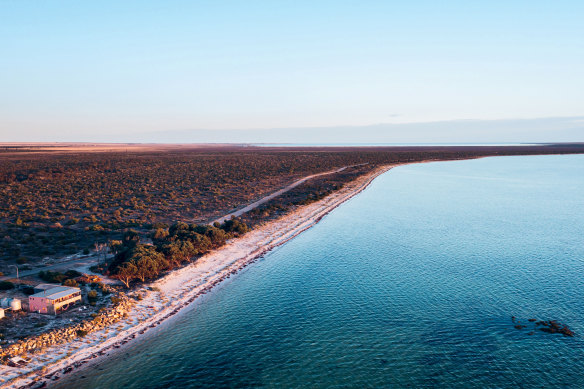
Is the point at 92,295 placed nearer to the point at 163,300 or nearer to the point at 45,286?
the point at 45,286

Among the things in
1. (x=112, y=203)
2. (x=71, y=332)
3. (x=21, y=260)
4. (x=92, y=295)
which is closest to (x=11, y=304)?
(x=92, y=295)

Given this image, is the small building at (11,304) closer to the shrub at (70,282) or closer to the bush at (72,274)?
the shrub at (70,282)

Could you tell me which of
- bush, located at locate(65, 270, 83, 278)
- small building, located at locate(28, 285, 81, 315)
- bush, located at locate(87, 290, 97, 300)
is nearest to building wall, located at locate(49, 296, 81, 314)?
small building, located at locate(28, 285, 81, 315)

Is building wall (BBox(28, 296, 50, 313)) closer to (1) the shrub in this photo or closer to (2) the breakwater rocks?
(2) the breakwater rocks

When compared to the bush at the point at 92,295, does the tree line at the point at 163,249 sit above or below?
above

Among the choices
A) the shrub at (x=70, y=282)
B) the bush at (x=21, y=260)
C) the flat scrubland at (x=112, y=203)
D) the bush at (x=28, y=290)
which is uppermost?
the flat scrubland at (x=112, y=203)

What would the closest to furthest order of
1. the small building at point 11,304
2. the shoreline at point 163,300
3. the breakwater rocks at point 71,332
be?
the shoreline at point 163,300
the breakwater rocks at point 71,332
the small building at point 11,304

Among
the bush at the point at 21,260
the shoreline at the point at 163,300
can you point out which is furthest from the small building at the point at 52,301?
the bush at the point at 21,260
